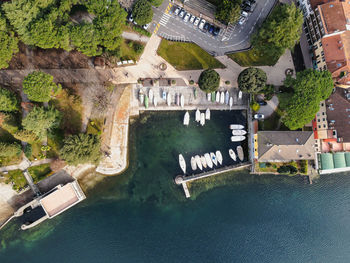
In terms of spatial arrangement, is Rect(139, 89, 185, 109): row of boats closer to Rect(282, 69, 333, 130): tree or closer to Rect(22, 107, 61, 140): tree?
Rect(22, 107, 61, 140): tree

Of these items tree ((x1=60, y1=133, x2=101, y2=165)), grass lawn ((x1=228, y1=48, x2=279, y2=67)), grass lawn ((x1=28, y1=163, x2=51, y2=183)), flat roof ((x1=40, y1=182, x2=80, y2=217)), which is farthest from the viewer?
grass lawn ((x1=228, y1=48, x2=279, y2=67))

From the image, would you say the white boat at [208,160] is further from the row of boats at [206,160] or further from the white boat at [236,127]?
the white boat at [236,127]

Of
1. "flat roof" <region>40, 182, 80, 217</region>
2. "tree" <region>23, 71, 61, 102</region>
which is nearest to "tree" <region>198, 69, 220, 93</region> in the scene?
"tree" <region>23, 71, 61, 102</region>

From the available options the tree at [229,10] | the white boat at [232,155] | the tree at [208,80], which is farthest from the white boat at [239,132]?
the tree at [229,10]

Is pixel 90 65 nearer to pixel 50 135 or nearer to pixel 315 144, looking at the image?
pixel 50 135

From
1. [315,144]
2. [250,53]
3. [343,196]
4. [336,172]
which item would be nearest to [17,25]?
[250,53]

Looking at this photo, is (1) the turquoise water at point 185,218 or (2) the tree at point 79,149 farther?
(1) the turquoise water at point 185,218

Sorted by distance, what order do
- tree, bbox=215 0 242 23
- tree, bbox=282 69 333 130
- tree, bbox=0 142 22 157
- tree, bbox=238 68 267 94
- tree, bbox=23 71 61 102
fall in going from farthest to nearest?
tree, bbox=215 0 242 23 < tree, bbox=238 68 267 94 < tree, bbox=0 142 22 157 < tree, bbox=282 69 333 130 < tree, bbox=23 71 61 102
